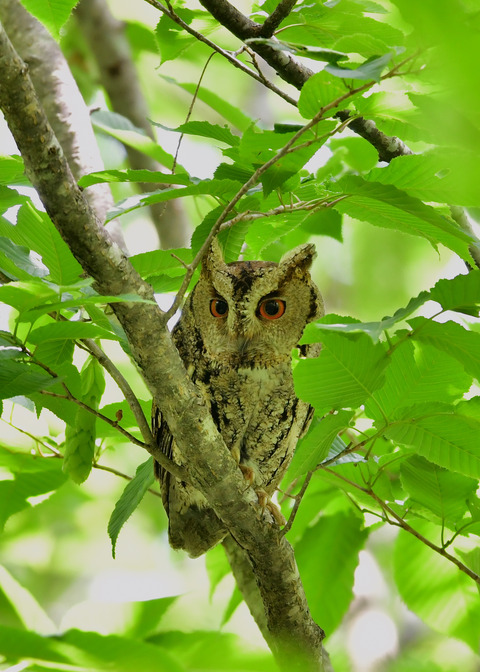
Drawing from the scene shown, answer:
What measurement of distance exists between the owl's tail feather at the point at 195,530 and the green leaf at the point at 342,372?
3.62 ft

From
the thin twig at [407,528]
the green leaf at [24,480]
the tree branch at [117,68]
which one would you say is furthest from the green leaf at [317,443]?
the tree branch at [117,68]

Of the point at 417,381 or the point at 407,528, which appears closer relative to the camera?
the point at 417,381

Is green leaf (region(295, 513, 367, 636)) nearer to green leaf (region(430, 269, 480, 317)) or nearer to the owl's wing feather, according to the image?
the owl's wing feather

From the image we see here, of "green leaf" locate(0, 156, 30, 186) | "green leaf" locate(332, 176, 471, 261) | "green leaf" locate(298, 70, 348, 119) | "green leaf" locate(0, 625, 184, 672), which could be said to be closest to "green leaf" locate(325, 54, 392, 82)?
"green leaf" locate(298, 70, 348, 119)

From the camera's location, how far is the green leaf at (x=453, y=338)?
1.22m

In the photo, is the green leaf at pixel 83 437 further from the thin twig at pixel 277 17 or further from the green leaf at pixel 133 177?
the thin twig at pixel 277 17

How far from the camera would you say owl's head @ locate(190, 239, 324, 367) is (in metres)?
2.14

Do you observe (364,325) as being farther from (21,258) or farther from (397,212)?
(21,258)

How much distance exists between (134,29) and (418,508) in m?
3.05

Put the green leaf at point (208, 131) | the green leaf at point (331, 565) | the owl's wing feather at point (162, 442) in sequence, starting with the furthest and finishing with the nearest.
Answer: the owl's wing feather at point (162, 442)
the green leaf at point (331, 565)
the green leaf at point (208, 131)

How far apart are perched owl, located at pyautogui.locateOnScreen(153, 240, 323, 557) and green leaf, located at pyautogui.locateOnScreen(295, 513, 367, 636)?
269 mm

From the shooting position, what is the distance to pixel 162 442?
232 cm

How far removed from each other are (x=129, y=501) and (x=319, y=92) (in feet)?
3.32

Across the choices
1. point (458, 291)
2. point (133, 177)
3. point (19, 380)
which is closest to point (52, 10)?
point (133, 177)
